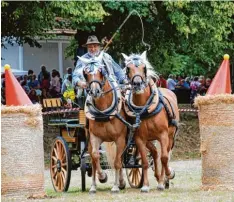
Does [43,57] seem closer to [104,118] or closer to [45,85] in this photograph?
[45,85]

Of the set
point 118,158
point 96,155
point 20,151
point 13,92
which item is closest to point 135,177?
point 118,158

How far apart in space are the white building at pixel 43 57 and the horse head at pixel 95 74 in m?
31.6

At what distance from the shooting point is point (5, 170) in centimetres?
1234

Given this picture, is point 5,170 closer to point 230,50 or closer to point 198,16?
point 198,16

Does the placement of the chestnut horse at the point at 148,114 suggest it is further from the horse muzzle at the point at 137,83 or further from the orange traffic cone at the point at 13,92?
the orange traffic cone at the point at 13,92

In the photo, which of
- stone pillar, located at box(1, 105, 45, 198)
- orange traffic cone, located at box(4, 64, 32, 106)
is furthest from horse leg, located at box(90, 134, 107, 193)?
orange traffic cone, located at box(4, 64, 32, 106)

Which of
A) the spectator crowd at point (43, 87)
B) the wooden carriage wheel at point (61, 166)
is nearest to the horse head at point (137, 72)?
the wooden carriage wheel at point (61, 166)

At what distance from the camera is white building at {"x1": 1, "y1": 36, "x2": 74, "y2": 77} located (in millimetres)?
44781

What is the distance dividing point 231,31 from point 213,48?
1.11 meters

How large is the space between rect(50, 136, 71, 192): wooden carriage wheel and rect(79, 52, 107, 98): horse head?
5.55 feet

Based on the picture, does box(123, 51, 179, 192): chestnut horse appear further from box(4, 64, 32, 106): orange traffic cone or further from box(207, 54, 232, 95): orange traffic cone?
box(4, 64, 32, 106): orange traffic cone

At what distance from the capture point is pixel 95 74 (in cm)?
1302

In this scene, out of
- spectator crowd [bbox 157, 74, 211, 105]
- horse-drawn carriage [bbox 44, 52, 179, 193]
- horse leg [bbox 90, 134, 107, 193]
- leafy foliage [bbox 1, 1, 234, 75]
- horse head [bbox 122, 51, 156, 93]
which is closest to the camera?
→ horse head [bbox 122, 51, 156, 93]

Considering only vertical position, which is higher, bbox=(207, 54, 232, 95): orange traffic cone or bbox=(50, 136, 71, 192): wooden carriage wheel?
bbox=(207, 54, 232, 95): orange traffic cone
